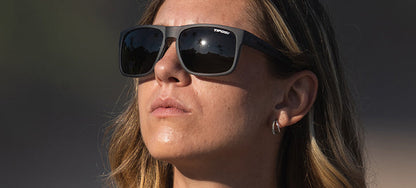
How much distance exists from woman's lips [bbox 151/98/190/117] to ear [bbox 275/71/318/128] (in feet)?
1.21

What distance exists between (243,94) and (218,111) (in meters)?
0.11

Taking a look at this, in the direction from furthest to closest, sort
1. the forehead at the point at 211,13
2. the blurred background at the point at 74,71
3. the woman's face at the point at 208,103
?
the blurred background at the point at 74,71
the forehead at the point at 211,13
the woman's face at the point at 208,103

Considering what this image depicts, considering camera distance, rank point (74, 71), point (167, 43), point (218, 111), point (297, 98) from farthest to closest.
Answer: point (74, 71) < point (297, 98) < point (167, 43) < point (218, 111)

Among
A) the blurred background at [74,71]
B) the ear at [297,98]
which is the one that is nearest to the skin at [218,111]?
the ear at [297,98]

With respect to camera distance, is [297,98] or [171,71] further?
[297,98]

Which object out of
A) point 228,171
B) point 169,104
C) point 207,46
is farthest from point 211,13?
point 228,171

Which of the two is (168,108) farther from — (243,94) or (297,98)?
(297,98)

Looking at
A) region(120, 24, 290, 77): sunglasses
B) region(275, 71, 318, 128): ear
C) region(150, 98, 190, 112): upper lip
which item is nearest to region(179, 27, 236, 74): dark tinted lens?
region(120, 24, 290, 77): sunglasses

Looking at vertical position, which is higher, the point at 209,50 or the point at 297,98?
the point at 209,50

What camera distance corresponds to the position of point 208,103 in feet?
6.82

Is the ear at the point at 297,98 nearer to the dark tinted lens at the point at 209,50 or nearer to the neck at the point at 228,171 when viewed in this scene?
the neck at the point at 228,171

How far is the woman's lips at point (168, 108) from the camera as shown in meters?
2.07

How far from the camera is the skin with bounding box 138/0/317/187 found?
81.6 inches

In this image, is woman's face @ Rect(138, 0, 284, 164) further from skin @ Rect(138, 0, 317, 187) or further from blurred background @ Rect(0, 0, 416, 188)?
blurred background @ Rect(0, 0, 416, 188)
